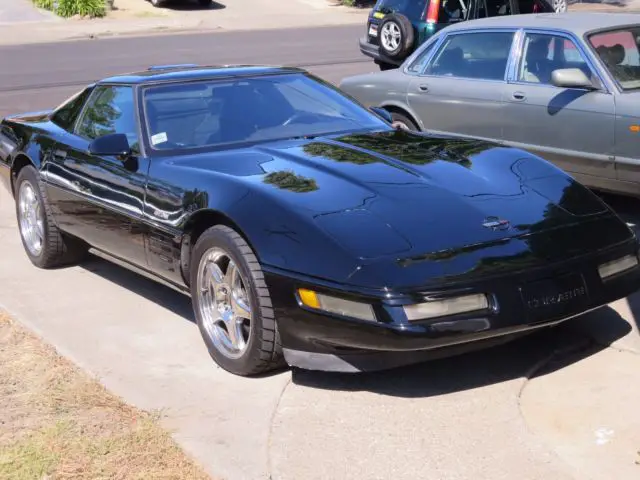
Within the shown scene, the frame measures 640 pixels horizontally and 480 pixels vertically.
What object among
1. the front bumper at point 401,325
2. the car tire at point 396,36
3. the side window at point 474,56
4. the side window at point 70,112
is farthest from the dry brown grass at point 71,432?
the car tire at point 396,36

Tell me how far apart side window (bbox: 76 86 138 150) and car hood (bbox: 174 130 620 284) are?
0.83 m

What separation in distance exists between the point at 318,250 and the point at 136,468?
1.18 metres

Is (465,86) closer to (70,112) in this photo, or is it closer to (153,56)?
(70,112)

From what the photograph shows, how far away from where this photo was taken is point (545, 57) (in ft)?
26.8

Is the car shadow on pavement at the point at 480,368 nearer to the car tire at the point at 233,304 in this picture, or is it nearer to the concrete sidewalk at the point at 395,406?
the concrete sidewalk at the point at 395,406

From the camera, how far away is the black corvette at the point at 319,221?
437 centimetres

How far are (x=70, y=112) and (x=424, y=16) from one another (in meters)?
7.77

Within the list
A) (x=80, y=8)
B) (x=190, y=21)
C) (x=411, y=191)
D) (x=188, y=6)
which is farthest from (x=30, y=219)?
(x=188, y=6)

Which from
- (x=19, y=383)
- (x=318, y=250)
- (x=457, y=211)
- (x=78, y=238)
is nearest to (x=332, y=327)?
(x=318, y=250)

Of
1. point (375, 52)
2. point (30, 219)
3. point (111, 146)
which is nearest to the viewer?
point (111, 146)

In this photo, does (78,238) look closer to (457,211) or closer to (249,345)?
(249,345)

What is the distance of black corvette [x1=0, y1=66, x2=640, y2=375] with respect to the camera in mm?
4367

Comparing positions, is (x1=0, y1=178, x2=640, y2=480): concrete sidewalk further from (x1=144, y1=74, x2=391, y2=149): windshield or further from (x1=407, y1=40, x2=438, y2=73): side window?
(x1=407, y1=40, x2=438, y2=73): side window

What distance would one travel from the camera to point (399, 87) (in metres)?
9.13
